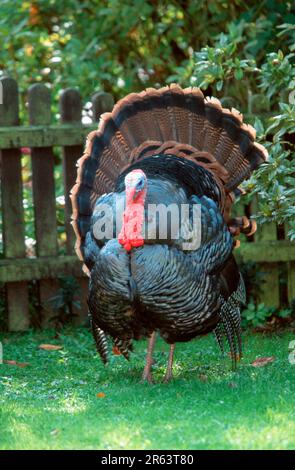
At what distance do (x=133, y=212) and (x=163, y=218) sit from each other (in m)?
0.17

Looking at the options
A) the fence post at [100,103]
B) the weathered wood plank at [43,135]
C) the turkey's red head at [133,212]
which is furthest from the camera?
the fence post at [100,103]

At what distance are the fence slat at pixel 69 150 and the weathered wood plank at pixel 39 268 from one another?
0.15 metres

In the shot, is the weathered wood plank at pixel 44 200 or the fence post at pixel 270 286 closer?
the weathered wood plank at pixel 44 200

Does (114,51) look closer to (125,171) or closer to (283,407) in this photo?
(125,171)

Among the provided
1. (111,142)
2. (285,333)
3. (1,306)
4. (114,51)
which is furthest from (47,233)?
(114,51)

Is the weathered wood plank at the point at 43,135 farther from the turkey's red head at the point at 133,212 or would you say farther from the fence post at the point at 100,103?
the turkey's red head at the point at 133,212

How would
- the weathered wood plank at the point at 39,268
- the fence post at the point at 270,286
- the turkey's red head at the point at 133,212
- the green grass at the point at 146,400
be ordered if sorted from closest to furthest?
the green grass at the point at 146,400 < the turkey's red head at the point at 133,212 < the weathered wood plank at the point at 39,268 < the fence post at the point at 270,286

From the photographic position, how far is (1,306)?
23.9ft

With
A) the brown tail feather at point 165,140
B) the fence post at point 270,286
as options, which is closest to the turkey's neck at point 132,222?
the brown tail feather at point 165,140

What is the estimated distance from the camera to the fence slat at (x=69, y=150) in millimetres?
7172

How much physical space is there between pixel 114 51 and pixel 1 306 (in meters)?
2.94

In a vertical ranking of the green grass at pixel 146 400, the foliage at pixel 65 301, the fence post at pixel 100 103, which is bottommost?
the green grass at pixel 146 400

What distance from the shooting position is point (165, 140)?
19.8 feet

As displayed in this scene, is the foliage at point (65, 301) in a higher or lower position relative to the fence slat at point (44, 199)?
lower
